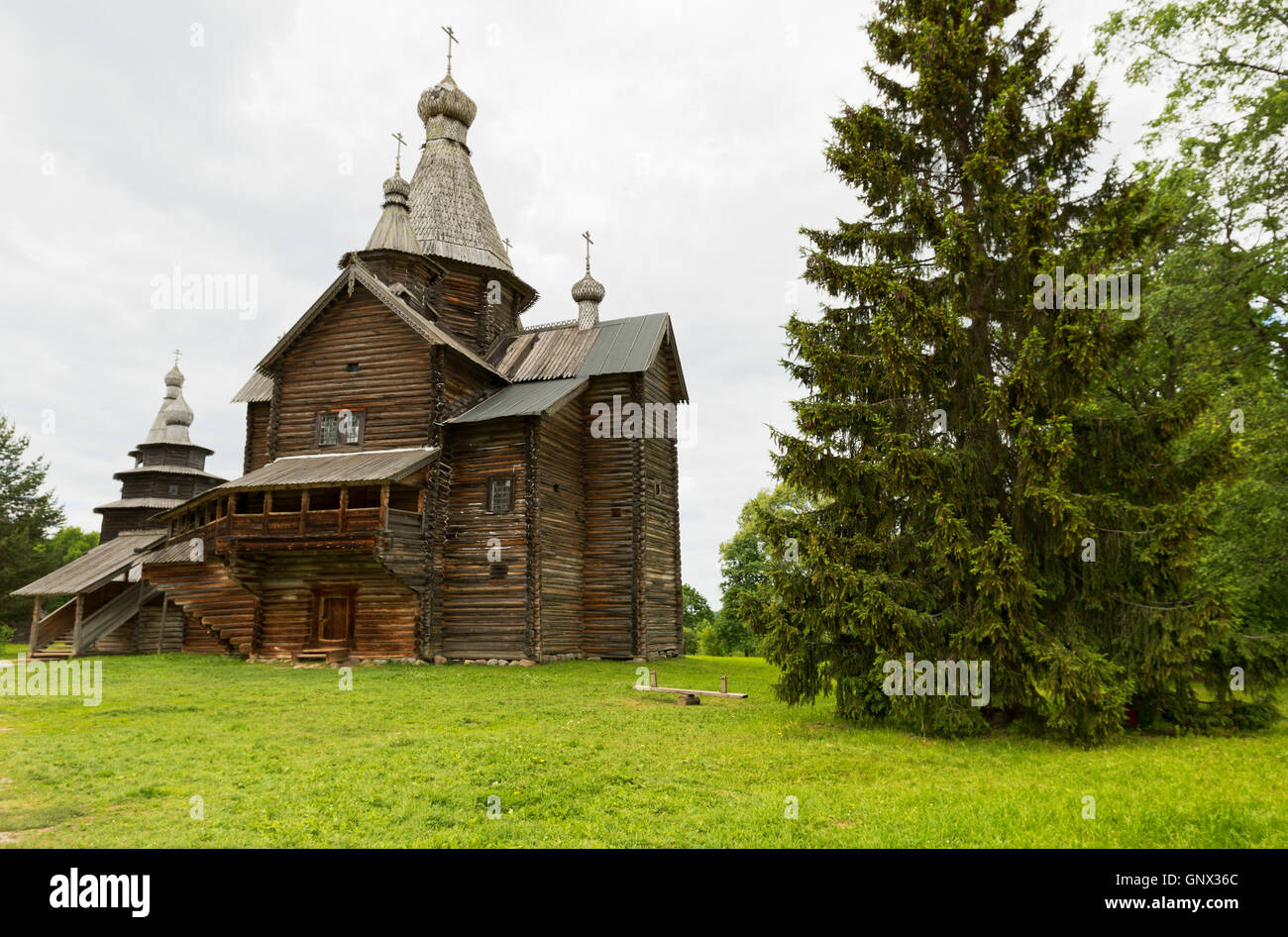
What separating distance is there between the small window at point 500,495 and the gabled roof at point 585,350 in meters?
5.28

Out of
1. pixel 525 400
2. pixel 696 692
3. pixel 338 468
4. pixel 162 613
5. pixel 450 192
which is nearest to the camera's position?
pixel 696 692

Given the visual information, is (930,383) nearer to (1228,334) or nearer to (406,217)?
(1228,334)

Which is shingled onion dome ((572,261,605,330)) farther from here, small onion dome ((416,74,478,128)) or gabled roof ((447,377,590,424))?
small onion dome ((416,74,478,128))

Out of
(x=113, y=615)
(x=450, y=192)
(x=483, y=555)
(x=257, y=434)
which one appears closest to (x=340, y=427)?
(x=483, y=555)

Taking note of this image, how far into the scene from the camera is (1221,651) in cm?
1069

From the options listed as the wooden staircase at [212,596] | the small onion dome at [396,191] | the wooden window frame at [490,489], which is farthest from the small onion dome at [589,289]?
the wooden staircase at [212,596]

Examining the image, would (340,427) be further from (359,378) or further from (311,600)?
(311,600)

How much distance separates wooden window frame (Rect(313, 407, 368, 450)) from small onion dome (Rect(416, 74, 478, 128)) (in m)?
16.6

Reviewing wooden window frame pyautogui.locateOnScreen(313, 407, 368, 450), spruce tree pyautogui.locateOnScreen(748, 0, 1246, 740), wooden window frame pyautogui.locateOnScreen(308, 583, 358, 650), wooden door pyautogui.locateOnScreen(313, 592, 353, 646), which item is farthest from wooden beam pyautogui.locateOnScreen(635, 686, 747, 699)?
wooden window frame pyautogui.locateOnScreen(313, 407, 368, 450)

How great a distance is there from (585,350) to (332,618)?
44.0ft

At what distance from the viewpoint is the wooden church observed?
23688 mm

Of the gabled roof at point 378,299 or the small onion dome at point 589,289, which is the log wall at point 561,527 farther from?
the small onion dome at point 589,289

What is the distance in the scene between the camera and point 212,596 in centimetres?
2556

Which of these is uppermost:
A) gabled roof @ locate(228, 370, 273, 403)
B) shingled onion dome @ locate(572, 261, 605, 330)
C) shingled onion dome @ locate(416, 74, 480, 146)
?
shingled onion dome @ locate(416, 74, 480, 146)
